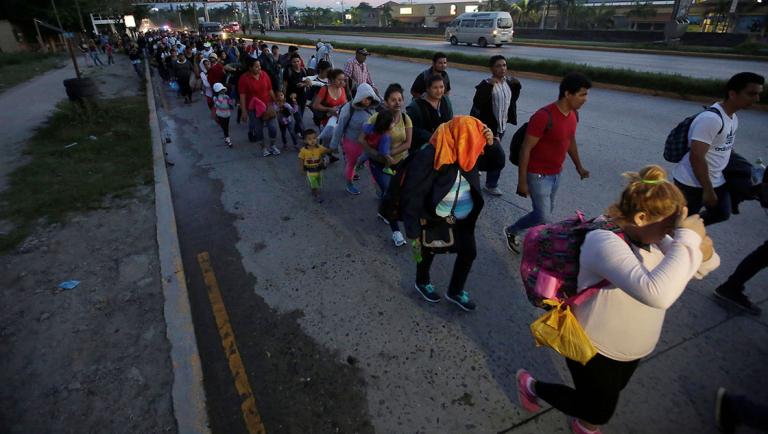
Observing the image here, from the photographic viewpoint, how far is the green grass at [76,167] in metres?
5.70

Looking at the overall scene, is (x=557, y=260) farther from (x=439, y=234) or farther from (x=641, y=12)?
(x=641, y=12)

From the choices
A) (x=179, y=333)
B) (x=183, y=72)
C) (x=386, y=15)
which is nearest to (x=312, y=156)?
(x=179, y=333)

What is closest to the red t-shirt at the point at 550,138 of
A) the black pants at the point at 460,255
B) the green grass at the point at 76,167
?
the black pants at the point at 460,255

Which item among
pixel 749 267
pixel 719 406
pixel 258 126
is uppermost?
pixel 258 126

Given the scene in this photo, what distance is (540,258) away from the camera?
203cm

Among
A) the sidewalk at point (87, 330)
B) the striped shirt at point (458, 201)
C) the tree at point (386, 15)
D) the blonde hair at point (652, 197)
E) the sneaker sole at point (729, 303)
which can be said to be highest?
the tree at point (386, 15)

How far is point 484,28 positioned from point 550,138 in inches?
1081

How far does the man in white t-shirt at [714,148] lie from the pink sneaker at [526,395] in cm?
221

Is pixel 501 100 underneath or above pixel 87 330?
above

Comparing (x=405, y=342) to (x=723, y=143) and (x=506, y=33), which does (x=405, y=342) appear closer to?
(x=723, y=143)

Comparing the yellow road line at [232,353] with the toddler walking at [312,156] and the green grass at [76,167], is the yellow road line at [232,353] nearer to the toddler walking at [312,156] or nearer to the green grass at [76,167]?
the toddler walking at [312,156]

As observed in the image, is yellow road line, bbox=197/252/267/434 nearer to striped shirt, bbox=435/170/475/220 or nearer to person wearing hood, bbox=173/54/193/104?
striped shirt, bbox=435/170/475/220

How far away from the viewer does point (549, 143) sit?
12.0ft

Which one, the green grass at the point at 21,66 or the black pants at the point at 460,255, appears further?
the green grass at the point at 21,66
